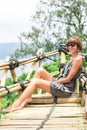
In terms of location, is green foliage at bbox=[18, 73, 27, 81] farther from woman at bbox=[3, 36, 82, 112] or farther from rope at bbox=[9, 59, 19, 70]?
woman at bbox=[3, 36, 82, 112]

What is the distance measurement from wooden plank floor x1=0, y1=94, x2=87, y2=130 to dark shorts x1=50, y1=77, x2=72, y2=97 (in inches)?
6.5

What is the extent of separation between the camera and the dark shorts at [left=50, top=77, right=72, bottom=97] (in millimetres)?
5473

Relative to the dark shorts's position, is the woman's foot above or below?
below

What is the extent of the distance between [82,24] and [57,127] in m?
28.6

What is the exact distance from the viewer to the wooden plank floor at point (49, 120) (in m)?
3.88

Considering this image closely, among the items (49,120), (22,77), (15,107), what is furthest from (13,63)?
(22,77)

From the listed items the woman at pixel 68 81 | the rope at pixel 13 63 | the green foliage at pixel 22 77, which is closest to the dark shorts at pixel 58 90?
the woman at pixel 68 81

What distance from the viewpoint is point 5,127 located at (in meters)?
3.88

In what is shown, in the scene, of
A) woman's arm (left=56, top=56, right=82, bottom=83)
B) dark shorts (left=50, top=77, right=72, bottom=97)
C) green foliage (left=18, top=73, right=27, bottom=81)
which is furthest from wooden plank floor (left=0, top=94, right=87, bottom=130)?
green foliage (left=18, top=73, right=27, bottom=81)

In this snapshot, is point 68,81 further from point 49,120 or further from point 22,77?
point 22,77

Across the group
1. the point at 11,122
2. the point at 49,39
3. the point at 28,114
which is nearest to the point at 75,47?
the point at 28,114

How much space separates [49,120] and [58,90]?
4.12ft

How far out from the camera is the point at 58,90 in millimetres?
5473

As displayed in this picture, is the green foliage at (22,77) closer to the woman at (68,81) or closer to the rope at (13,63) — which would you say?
the rope at (13,63)
